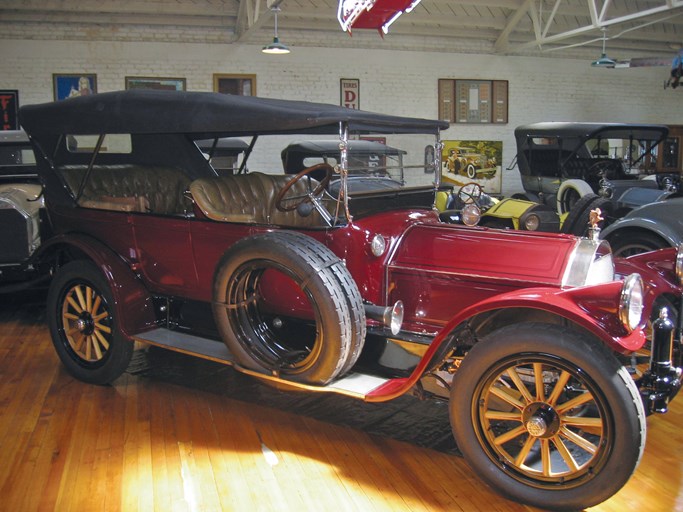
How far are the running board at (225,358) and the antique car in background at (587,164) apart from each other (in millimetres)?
5229

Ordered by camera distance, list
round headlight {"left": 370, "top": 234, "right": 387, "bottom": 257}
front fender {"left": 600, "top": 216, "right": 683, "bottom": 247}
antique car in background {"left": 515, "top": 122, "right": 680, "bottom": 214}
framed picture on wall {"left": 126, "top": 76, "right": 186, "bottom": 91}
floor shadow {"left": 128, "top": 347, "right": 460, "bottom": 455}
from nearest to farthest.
Result: round headlight {"left": 370, "top": 234, "right": 387, "bottom": 257} < floor shadow {"left": 128, "top": 347, "right": 460, "bottom": 455} < front fender {"left": 600, "top": 216, "right": 683, "bottom": 247} < antique car in background {"left": 515, "top": 122, "right": 680, "bottom": 214} < framed picture on wall {"left": 126, "top": 76, "right": 186, "bottom": 91}

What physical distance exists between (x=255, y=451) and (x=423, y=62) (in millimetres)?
10503

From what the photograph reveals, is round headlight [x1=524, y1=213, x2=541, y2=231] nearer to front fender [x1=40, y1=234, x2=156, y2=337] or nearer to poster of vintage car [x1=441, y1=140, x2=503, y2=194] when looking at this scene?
front fender [x1=40, y1=234, x2=156, y2=337]

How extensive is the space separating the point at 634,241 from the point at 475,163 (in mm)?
7765

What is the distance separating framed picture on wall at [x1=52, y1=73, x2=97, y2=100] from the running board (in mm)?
7880

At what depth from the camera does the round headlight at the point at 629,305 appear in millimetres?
2318

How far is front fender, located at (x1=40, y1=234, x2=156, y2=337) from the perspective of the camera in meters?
3.60

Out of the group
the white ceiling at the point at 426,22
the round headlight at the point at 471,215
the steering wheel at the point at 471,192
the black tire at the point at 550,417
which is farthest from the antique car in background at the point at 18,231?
the white ceiling at the point at 426,22

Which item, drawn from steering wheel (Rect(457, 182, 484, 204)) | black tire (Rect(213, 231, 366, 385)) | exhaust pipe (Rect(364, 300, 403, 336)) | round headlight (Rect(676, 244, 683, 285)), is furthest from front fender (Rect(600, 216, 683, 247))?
black tire (Rect(213, 231, 366, 385))

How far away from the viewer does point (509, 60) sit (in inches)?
508

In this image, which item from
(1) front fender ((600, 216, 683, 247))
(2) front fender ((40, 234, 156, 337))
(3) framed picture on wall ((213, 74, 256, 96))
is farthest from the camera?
(3) framed picture on wall ((213, 74, 256, 96))

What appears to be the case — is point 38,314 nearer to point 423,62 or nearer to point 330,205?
point 330,205

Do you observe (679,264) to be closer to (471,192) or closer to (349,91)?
(471,192)

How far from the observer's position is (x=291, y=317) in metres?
3.27
